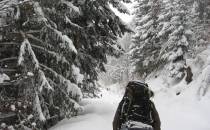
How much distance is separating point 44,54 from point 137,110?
565cm

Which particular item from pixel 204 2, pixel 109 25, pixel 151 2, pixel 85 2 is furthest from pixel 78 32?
pixel 151 2

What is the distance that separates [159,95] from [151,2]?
1089 cm

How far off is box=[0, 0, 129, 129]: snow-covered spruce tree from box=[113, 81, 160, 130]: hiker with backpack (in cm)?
302

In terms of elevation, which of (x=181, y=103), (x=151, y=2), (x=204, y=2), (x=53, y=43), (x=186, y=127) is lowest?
(x=186, y=127)

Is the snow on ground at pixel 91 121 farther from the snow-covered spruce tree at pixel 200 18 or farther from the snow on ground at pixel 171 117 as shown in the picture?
the snow-covered spruce tree at pixel 200 18

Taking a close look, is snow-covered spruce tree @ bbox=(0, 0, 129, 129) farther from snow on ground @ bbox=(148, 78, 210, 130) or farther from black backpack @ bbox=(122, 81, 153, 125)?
snow on ground @ bbox=(148, 78, 210, 130)

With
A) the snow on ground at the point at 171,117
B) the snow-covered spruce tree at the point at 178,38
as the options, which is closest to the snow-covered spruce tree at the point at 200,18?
the snow-covered spruce tree at the point at 178,38

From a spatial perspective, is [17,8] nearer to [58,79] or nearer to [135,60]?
[58,79]

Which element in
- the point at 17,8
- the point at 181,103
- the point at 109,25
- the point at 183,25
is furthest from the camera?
the point at 183,25

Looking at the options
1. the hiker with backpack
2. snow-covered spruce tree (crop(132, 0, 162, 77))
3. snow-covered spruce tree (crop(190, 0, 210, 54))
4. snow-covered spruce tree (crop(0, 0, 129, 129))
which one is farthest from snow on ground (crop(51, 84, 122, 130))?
snow-covered spruce tree (crop(132, 0, 162, 77))

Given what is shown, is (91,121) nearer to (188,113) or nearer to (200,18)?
(188,113)

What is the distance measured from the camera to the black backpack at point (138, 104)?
6.69 m

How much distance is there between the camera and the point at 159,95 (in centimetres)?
2731

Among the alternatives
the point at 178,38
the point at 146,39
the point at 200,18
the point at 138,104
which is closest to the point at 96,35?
the point at 138,104
